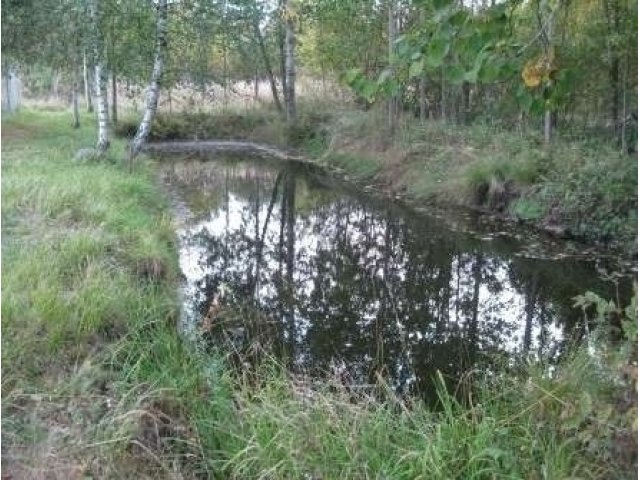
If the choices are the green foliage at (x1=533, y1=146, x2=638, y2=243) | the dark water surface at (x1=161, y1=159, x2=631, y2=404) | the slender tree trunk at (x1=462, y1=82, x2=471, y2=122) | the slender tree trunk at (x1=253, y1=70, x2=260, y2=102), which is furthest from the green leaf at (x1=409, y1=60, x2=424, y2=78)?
the slender tree trunk at (x1=253, y1=70, x2=260, y2=102)

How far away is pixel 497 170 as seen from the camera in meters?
12.9

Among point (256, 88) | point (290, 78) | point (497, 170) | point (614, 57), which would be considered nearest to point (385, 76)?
point (497, 170)

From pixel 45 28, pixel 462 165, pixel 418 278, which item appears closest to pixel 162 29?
pixel 45 28

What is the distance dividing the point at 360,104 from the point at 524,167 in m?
12.2

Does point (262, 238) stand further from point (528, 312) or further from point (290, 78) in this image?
point (290, 78)

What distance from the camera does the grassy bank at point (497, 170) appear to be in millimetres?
10172

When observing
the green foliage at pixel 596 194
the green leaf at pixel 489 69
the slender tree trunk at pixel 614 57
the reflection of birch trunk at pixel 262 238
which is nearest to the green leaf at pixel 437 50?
the green leaf at pixel 489 69

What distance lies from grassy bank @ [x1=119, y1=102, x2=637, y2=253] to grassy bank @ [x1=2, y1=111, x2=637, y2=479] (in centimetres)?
645

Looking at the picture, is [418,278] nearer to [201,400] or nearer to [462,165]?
[201,400]

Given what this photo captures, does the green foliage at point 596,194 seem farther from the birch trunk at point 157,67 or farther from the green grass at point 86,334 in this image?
the birch trunk at point 157,67

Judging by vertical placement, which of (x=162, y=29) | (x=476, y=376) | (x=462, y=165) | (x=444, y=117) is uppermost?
(x=162, y=29)

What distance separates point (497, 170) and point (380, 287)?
5517mm

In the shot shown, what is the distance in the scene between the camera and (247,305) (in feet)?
24.2

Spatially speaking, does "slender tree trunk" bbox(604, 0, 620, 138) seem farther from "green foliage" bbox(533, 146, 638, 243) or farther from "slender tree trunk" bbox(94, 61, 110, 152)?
"slender tree trunk" bbox(94, 61, 110, 152)
